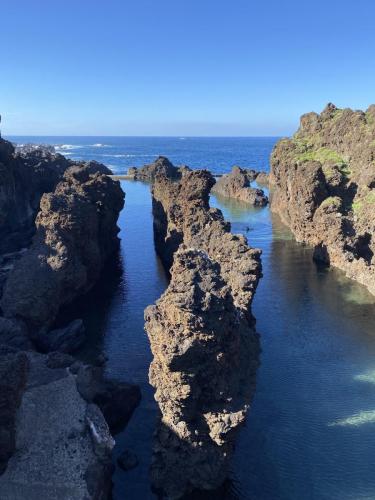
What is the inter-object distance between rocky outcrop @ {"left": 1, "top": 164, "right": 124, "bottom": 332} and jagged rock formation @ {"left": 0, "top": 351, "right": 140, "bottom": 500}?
1307 cm

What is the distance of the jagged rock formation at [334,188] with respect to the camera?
62375 millimetres

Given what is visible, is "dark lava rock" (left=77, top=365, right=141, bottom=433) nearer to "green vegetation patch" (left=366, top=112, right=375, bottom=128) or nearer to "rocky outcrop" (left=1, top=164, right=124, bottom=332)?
"rocky outcrop" (left=1, top=164, right=124, bottom=332)

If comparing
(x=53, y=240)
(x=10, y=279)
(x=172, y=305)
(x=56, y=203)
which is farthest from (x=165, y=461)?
(x=56, y=203)

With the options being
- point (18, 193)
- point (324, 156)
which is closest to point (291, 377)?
point (18, 193)

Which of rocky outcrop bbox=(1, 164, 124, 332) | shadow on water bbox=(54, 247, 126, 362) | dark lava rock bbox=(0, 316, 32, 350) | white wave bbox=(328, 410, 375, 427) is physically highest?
rocky outcrop bbox=(1, 164, 124, 332)

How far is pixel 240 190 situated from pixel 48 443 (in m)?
104

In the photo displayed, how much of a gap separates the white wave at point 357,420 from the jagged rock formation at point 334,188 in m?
23.8

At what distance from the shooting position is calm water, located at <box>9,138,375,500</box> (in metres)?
26.7

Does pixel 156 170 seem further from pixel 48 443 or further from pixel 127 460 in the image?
pixel 48 443

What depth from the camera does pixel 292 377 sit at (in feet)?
122

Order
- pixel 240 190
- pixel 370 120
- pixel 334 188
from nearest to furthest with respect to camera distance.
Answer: pixel 334 188, pixel 370 120, pixel 240 190

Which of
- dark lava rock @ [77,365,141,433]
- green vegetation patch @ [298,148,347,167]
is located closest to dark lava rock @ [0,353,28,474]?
dark lava rock @ [77,365,141,433]

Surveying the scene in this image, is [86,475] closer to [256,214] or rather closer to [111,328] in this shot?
[111,328]

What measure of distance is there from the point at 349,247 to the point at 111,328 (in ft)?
117
